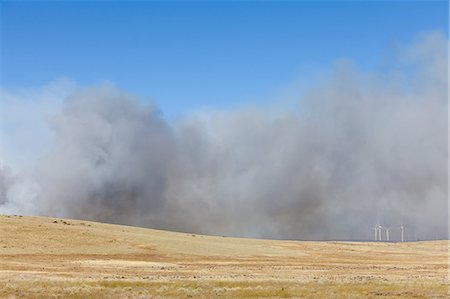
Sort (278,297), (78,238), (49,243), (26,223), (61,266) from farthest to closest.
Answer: (26,223), (78,238), (49,243), (61,266), (278,297)

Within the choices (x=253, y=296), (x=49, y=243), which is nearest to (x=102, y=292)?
(x=253, y=296)

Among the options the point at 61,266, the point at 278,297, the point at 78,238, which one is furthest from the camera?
the point at 78,238

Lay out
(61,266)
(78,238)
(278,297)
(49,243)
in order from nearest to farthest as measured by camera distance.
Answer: (278,297), (61,266), (49,243), (78,238)

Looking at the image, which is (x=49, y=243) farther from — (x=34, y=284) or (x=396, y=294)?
(x=396, y=294)

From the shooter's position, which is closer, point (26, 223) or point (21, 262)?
point (21, 262)

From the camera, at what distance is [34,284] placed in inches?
2112

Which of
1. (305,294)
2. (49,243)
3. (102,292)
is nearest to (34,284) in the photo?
(102,292)

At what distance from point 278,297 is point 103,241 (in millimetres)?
85747

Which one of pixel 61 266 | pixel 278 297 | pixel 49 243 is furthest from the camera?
pixel 49 243

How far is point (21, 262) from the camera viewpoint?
85.8 meters

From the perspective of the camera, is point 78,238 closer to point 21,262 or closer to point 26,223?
point 26,223

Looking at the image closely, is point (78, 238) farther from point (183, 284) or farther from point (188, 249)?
point (183, 284)

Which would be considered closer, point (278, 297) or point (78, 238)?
point (278, 297)

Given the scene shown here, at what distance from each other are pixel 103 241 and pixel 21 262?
42931mm
